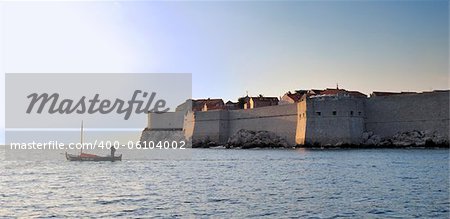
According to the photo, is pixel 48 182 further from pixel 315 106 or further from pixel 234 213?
pixel 315 106

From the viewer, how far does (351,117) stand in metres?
34.9

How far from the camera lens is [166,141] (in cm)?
5716

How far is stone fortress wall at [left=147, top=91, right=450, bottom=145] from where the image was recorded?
32562mm

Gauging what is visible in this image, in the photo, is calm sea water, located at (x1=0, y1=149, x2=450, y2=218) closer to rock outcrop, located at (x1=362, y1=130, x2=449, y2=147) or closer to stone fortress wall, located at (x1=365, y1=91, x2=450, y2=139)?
stone fortress wall, located at (x1=365, y1=91, x2=450, y2=139)

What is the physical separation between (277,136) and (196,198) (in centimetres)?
2923

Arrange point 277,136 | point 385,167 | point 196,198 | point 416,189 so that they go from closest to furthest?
point 196,198 → point 416,189 → point 385,167 → point 277,136

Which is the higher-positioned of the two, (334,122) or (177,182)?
(334,122)

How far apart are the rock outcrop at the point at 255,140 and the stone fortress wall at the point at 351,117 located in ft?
1.53

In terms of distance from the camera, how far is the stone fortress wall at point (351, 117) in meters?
32.6

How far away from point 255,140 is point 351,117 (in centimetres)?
980

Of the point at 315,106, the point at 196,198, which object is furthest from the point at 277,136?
the point at 196,198

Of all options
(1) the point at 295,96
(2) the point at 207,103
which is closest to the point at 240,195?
(1) the point at 295,96

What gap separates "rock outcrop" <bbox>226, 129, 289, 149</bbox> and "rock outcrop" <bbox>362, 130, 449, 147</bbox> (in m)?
6.75

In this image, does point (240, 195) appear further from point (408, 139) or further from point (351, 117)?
point (408, 139)
